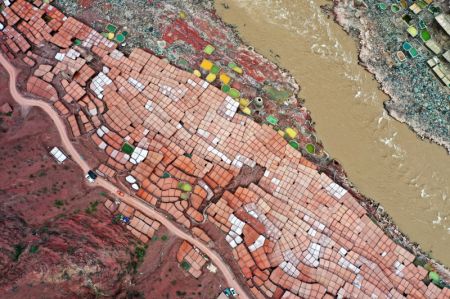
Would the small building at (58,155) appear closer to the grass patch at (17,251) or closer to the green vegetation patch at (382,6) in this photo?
the grass patch at (17,251)

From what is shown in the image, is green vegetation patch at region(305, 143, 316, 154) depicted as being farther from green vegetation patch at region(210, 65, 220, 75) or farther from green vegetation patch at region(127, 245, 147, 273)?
green vegetation patch at region(127, 245, 147, 273)

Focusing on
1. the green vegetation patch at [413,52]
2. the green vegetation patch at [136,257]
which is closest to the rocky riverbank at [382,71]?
the green vegetation patch at [413,52]

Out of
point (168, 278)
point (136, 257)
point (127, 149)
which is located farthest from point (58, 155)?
point (168, 278)

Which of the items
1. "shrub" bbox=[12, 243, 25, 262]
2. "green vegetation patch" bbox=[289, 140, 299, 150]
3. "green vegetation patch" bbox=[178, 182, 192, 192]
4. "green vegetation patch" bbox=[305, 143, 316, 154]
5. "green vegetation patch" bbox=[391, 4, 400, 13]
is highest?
"green vegetation patch" bbox=[391, 4, 400, 13]

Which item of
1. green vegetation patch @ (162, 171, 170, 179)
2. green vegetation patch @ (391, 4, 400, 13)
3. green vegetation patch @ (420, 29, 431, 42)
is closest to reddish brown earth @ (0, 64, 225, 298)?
green vegetation patch @ (162, 171, 170, 179)

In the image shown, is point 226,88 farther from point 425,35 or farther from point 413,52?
point 425,35
